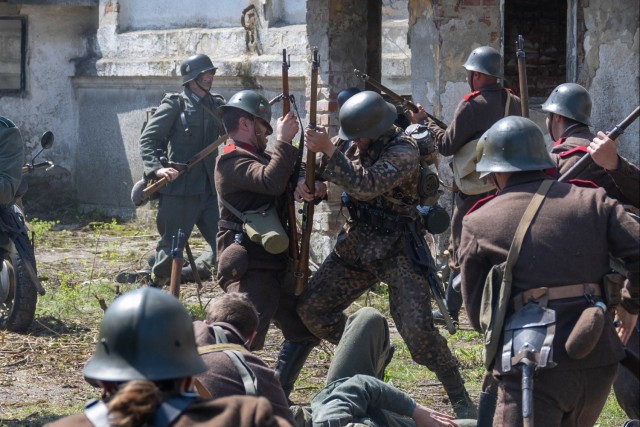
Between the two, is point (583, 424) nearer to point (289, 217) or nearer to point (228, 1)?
point (289, 217)

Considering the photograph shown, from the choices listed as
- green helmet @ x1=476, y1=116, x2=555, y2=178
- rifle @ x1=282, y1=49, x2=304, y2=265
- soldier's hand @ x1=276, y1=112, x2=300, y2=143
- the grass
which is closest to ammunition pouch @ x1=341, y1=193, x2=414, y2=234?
rifle @ x1=282, y1=49, x2=304, y2=265

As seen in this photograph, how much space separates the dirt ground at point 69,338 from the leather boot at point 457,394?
0.65 feet

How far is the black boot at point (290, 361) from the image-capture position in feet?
22.5

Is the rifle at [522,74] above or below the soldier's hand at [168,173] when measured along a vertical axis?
above

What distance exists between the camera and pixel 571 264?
4742 millimetres

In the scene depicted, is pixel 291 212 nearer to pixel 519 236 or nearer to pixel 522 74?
pixel 522 74

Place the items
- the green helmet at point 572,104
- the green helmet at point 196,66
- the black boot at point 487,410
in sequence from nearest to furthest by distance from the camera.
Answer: the black boot at point 487,410 < the green helmet at point 572,104 < the green helmet at point 196,66

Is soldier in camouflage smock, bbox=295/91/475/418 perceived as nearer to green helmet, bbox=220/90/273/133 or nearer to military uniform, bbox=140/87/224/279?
green helmet, bbox=220/90/273/133

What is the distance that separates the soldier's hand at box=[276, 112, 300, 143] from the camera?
6.59 m

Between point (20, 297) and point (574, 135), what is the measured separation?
442 centimetres

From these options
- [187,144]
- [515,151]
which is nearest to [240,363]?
[515,151]

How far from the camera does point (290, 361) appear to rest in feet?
22.6

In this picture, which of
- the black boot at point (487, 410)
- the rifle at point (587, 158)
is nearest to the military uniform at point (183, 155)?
the rifle at point (587, 158)

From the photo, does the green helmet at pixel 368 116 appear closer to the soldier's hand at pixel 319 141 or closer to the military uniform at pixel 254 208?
the soldier's hand at pixel 319 141
